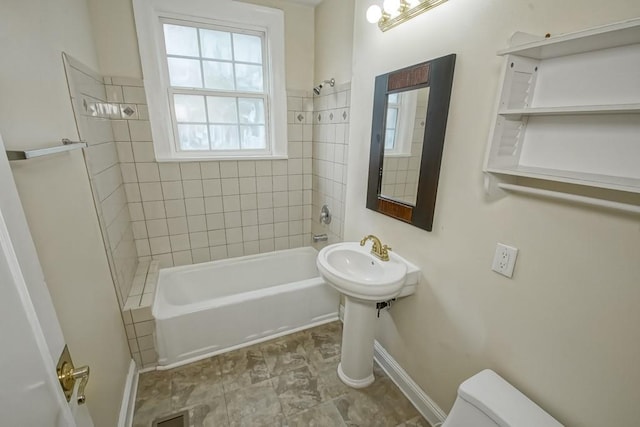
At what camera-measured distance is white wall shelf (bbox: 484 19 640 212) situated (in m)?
0.72

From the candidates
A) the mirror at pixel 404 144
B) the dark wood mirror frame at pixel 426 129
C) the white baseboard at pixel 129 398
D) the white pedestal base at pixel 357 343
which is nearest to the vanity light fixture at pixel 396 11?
the dark wood mirror frame at pixel 426 129

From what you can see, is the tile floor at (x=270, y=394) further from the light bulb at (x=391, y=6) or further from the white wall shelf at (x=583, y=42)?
the light bulb at (x=391, y=6)

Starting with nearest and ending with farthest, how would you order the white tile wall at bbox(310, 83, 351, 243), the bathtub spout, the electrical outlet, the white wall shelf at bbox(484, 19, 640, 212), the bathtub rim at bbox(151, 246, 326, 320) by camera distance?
the white wall shelf at bbox(484, 19, 640, 212)
the electrical outlet
the bathtub rim at bbox(151, 246, 326, 320)
the white tile wall at bbox(310, 83, 351, 243)
the bathtub spout

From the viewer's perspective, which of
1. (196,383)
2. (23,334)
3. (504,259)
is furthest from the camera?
(196,383)

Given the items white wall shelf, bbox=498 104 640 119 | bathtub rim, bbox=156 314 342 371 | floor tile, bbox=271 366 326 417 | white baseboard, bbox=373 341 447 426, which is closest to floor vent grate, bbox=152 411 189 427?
bathtub rim, bbox=156 314 342 371

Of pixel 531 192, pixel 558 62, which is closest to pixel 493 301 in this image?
pixel 531 192

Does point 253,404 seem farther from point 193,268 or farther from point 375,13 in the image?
point 375,13

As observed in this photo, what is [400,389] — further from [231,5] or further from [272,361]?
[231,5]

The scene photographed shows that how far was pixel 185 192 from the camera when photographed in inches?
89.4

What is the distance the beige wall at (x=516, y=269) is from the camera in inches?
31.4

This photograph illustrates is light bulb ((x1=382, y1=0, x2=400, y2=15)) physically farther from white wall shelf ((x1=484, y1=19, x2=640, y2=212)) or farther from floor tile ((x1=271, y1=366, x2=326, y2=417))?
floor tile ((x1=271, y1=366, x2=326, y2=417))

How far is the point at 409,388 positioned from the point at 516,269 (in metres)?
1.03

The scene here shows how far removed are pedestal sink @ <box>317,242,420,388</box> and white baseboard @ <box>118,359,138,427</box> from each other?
1.18 m

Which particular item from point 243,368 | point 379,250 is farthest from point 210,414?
point 379,250
